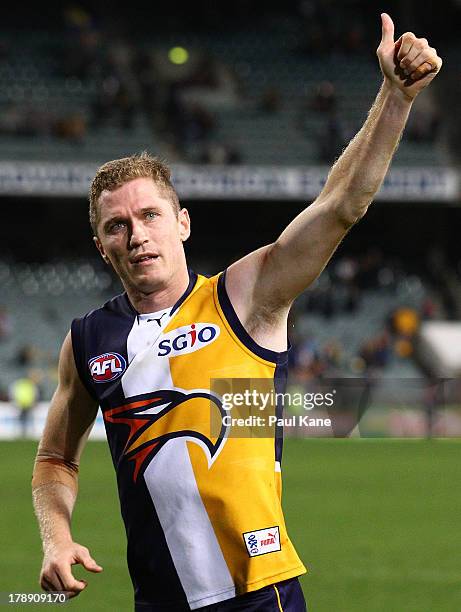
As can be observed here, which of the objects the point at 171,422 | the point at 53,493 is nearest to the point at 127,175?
the point at 171,422

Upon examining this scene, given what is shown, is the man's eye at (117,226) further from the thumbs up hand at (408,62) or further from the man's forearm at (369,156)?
the thumbs up hand at (408,62)

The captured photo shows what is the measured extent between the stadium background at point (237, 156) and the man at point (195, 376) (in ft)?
64.7

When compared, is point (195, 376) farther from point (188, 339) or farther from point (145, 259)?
point (145, 259)

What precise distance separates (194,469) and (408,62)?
3.69ft

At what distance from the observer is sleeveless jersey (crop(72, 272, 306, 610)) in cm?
312

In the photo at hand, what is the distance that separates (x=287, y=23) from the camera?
113ft

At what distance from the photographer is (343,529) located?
1202 centimetres

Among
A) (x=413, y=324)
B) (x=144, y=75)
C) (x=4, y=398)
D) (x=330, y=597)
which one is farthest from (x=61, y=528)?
(x=144, y=75)

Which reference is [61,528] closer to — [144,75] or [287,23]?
[144,75]

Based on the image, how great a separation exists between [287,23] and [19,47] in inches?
294

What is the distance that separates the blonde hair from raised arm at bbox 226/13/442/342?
0.31m

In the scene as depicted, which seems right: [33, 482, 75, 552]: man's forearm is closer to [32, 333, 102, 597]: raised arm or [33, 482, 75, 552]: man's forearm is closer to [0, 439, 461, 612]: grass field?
[32, 333, 102, 597]: raised arm

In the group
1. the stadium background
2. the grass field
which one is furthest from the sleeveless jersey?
the stadium background

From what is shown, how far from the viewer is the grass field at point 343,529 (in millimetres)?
8688
